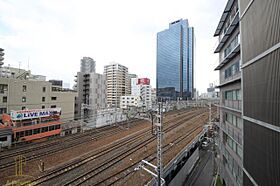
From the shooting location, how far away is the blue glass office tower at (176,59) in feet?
236

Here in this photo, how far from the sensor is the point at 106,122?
1284 inches

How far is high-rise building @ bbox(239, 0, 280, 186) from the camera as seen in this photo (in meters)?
6.03

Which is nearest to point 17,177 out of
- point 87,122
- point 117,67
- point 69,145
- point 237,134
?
point 69,145

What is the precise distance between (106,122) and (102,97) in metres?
10.5

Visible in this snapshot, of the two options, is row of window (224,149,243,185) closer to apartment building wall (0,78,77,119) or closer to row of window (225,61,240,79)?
row of window (225,61,240,79)

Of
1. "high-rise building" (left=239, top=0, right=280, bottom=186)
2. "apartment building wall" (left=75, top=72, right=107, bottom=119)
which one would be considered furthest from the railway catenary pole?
"apartment building wall" (left=75, top=72, right=107, bottom=119)

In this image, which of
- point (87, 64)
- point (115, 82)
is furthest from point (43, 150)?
point (87, 64)

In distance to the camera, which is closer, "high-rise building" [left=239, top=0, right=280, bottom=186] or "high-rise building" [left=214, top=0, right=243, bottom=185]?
"high-rise building" [left=239, top=0, right=280, bottom=186]

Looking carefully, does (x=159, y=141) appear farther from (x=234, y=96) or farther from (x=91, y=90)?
(x=91, y=90)

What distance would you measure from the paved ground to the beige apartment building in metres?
22.2

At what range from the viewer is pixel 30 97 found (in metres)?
26.1

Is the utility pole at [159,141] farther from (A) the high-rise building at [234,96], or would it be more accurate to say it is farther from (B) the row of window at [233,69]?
(B) the row of window at [233,69]

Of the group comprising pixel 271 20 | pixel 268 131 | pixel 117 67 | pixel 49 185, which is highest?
pixel 117 67

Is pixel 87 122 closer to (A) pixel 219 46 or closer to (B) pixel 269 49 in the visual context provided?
(A) pixel 219 46
